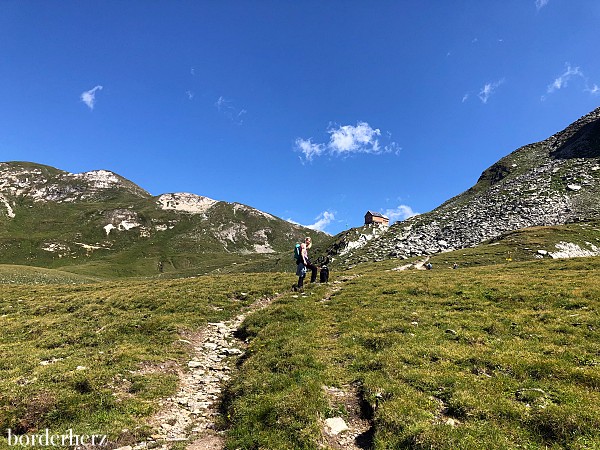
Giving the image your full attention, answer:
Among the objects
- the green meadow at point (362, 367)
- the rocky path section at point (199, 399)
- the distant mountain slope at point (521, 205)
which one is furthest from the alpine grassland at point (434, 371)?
the distant mountain slope at point (521, 205)

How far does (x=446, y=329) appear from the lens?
59.9ft

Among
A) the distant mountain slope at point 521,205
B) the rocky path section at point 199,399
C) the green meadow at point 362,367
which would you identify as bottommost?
the rocky path section at point 199,399

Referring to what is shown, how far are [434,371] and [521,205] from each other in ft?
284

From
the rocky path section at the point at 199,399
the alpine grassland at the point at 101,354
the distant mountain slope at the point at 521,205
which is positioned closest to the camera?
the rocky path section at the point at 199,399

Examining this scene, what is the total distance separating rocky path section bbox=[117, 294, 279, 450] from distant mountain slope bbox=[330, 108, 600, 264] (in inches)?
2650

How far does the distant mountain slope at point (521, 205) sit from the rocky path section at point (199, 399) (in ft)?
221

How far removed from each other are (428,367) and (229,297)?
66.1ft

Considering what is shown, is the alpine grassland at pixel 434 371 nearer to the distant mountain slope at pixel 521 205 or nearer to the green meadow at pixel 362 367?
the green meadow at pixel 362 367

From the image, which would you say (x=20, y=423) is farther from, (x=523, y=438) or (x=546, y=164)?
(x=546, y=164)

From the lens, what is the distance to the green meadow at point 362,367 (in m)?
10.2

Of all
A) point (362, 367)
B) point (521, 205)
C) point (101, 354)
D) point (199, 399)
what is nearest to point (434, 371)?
point (362, 367)

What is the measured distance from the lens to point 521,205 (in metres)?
83.1

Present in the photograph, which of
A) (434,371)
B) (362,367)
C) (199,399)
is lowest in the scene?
(199,399)

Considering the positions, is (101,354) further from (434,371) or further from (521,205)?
(521,205)
